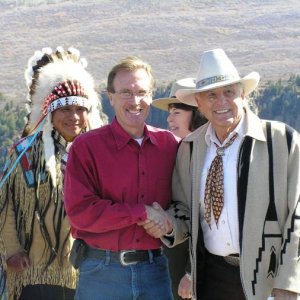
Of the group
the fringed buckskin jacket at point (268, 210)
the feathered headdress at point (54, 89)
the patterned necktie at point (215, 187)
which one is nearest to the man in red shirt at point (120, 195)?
the patterned necktie at point (215, 187)

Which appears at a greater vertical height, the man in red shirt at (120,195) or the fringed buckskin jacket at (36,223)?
the man in red shirt at (120,195)

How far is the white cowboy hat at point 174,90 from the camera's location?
4051mm

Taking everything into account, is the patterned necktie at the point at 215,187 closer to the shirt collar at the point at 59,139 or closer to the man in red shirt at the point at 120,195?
the man in red shirt at the point at 120,195

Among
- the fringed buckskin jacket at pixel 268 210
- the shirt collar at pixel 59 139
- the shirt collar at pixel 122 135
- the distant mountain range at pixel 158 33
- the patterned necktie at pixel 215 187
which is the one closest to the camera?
the fringed buckskin jacket at pixel 268 210

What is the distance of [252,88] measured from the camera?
319 cm

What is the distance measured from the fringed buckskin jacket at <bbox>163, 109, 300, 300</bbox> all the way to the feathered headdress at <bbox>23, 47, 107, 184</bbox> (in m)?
1.21

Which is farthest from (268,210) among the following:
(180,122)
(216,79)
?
(180,122)

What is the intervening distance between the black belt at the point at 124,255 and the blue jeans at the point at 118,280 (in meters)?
0.01

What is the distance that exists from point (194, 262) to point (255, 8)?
7964 centimetres

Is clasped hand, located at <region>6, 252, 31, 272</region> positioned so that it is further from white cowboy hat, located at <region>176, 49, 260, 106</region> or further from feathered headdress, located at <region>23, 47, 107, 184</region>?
white cowboy hat, located at <region>176, 49, 260, 106</region>

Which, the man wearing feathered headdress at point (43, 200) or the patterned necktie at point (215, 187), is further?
the man wearing feathered headdress at point (43, 200)

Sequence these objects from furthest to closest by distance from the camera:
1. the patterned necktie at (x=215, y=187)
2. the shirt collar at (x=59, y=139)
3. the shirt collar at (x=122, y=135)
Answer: the shirt collar at (x=59, y=139) → the shirt collar at (x=122, y=135) → the patterned necktie at (x=215, y=187)

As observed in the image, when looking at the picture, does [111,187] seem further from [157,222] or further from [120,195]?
[157,222]

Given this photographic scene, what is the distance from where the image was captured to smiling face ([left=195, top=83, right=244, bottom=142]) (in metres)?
3.05
